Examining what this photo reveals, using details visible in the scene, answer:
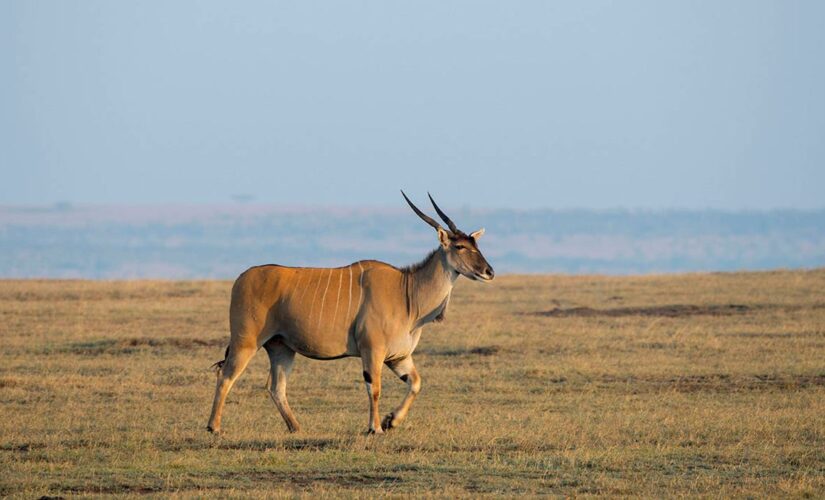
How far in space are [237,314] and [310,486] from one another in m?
3.07

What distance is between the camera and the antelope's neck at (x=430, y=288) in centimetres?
1351

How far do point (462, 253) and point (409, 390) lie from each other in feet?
4.78

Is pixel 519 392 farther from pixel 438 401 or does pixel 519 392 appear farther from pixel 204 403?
pixel 204 403

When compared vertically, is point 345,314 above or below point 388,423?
above

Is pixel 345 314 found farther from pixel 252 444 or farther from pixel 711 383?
pixel 711 383

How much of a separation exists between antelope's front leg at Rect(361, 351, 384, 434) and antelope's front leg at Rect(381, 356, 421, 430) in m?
0.15

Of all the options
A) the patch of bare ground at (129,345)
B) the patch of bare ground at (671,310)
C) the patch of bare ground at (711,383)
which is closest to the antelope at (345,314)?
the patch of bare ground at (711,383)

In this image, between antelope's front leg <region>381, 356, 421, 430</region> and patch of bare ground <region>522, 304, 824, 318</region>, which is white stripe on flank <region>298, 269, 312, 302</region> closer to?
antelope's front leg <region>381, 356, 421, 430</region>

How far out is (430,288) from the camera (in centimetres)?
1355

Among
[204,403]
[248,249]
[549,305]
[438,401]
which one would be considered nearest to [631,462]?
[438,401]

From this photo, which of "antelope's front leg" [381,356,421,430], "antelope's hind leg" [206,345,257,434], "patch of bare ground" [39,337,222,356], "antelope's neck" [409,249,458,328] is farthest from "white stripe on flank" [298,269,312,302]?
"patch of bare ground" [39,337,222,356]

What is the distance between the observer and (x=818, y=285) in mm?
30812

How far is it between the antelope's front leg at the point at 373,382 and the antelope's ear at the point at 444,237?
1309 millimetres

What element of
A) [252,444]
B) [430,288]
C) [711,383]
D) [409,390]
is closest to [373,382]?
[409,390]
